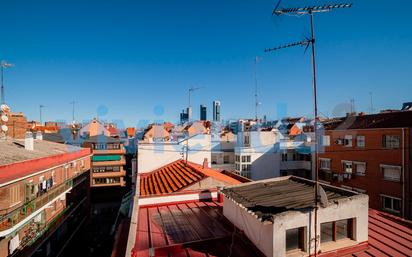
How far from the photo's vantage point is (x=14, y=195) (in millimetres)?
12070

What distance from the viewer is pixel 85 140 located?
34656mm

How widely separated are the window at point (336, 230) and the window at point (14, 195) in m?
14.0

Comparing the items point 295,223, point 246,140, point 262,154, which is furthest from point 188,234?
point 246,140

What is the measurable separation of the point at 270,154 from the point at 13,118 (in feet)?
87.2

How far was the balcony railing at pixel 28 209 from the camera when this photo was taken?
1144 cm

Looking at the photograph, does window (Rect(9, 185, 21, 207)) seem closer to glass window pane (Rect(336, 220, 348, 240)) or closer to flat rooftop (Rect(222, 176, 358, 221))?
flat rooftop (Rect(222, 176, 358, 221))

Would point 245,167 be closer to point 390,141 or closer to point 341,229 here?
point 390,141

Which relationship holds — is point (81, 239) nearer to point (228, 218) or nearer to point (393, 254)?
point (228, 218)

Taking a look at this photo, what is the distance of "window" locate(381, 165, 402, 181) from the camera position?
18.7 meters

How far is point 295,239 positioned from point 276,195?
1.41m

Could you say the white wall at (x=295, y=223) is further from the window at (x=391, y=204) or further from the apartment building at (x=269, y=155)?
the apartment building at (x=269, y=155)

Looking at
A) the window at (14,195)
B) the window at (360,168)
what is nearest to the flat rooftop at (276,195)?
the window at (14,195)

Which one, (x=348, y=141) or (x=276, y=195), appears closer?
(x=276, y=195)

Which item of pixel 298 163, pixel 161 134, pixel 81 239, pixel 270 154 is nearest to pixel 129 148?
pixel 161 134
